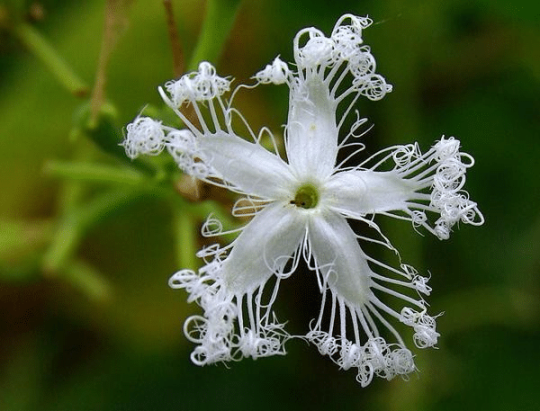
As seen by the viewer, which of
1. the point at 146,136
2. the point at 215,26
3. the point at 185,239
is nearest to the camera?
the point at 146,136

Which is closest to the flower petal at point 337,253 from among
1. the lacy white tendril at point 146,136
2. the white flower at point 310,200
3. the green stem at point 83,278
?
the white flower at point 310,200

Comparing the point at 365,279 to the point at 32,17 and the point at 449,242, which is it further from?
the point at 449,242

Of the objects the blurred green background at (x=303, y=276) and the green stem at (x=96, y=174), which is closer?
the green stem at (x=96, y=174)

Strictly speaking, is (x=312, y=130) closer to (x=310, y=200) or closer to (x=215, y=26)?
(x=310, y=200)

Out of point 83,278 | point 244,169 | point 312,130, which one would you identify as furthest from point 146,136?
point 83,278

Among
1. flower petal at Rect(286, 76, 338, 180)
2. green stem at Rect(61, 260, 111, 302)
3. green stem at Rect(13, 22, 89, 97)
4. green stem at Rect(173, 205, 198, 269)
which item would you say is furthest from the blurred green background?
flower petal at Rect(286, 76, 338, 180)

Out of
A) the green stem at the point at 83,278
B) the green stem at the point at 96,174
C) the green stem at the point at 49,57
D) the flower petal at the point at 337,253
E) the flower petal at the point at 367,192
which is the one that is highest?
the green stem at the point at 49,57

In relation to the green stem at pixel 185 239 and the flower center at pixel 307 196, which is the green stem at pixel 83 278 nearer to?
the green stem at pixel 185 239
